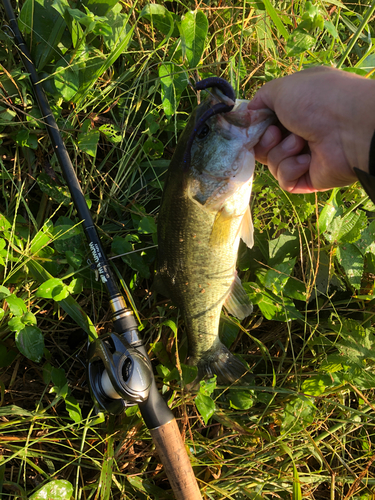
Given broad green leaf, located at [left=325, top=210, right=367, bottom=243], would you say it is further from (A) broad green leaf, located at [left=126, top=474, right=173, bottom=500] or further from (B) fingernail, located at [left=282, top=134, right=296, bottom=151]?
(A) broad green leaf, located at [left=126, top=474, right=173, bottom=500]

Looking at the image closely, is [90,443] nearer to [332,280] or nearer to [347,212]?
[332,280]

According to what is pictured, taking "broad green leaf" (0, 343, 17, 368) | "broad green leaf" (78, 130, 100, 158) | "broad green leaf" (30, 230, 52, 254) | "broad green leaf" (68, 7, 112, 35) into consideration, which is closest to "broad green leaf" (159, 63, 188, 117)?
"broad green leaf" (68, 7, 112, 35)

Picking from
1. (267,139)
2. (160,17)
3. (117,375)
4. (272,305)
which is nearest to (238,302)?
(272,305)

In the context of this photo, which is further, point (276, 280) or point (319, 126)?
point (276, 280)

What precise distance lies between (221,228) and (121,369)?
880mm

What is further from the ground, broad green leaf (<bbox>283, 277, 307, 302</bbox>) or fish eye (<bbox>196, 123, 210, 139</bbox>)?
fish eye (<bbox>196, 123, 210, 139</bbox>)

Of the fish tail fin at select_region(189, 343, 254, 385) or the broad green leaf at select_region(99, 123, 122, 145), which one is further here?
the broad green leaf at select_region(99, 123, 122, 145)

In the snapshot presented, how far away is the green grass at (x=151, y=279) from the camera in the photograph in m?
2.04

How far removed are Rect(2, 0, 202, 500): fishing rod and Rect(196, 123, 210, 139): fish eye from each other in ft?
2.69

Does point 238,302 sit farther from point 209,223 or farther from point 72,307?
point 72,307

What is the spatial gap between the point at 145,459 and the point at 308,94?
238 centimetres

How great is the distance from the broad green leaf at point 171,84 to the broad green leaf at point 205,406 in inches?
67.4

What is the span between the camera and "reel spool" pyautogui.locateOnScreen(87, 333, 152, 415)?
160 cm

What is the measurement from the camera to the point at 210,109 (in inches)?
61.4
